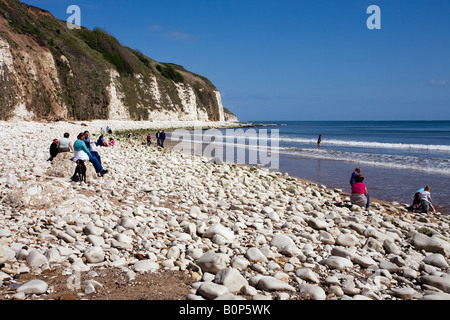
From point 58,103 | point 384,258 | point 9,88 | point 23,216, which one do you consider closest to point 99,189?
point 23,216

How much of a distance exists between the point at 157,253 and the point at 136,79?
59.3m

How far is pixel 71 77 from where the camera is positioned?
38.2 meters

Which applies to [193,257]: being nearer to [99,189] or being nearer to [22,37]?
[99,189]

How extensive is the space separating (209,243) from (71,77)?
→ 39739 mm

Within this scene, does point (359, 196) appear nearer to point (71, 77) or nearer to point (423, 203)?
point (423, 203)

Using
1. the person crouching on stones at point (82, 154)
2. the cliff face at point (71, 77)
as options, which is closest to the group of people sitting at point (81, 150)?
the person crouching on stones at point (82, 154)

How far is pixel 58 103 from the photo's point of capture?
33656 mm

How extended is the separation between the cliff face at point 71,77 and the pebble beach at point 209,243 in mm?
24208

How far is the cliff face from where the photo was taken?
27.8 m

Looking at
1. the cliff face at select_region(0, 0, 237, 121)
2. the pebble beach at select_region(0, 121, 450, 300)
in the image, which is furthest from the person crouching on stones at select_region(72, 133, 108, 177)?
the cliff face at select_region(0, 0, 237, 121)

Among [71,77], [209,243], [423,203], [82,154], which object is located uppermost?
[71,77]

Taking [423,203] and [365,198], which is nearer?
[365,198]
